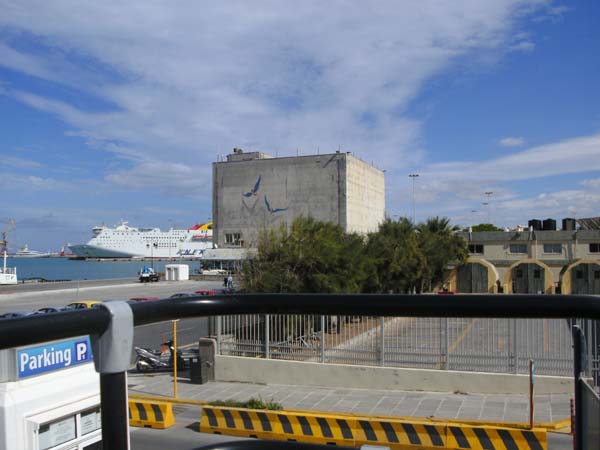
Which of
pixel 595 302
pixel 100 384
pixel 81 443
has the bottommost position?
pixel 81 443

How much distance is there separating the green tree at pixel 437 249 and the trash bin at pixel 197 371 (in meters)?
21.0

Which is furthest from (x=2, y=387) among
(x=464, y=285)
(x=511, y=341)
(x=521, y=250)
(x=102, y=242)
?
(x=102, y=242)

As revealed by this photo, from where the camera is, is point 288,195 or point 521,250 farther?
point 288,195

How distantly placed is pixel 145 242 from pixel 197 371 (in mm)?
152350

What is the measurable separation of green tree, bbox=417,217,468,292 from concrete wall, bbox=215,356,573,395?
20391mm

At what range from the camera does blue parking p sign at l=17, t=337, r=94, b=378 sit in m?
3.28

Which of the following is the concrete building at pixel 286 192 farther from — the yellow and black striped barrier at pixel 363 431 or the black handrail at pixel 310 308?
the black handrail at pixel 310 308

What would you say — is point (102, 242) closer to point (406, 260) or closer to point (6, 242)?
point (6, 242)

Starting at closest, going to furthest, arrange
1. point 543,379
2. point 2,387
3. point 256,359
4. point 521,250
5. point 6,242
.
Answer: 1. point 2,387
2. point 543,379
3. point 256,359
4. point 521,250
5. point 6,242

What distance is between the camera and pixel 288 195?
75.2 meters

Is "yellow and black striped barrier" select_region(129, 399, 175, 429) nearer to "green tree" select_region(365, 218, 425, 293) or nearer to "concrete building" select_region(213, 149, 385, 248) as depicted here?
"green tree" select_region(365, 218, 425, 293)

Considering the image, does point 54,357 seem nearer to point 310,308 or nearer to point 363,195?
point 310,308

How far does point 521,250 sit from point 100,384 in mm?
49857

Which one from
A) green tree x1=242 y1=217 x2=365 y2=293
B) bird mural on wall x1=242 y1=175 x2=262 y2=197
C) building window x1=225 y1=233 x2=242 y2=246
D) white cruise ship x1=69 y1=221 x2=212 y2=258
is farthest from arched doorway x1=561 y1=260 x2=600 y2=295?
white cruise ship x1=69 y1=221 x2=212 y2=258
